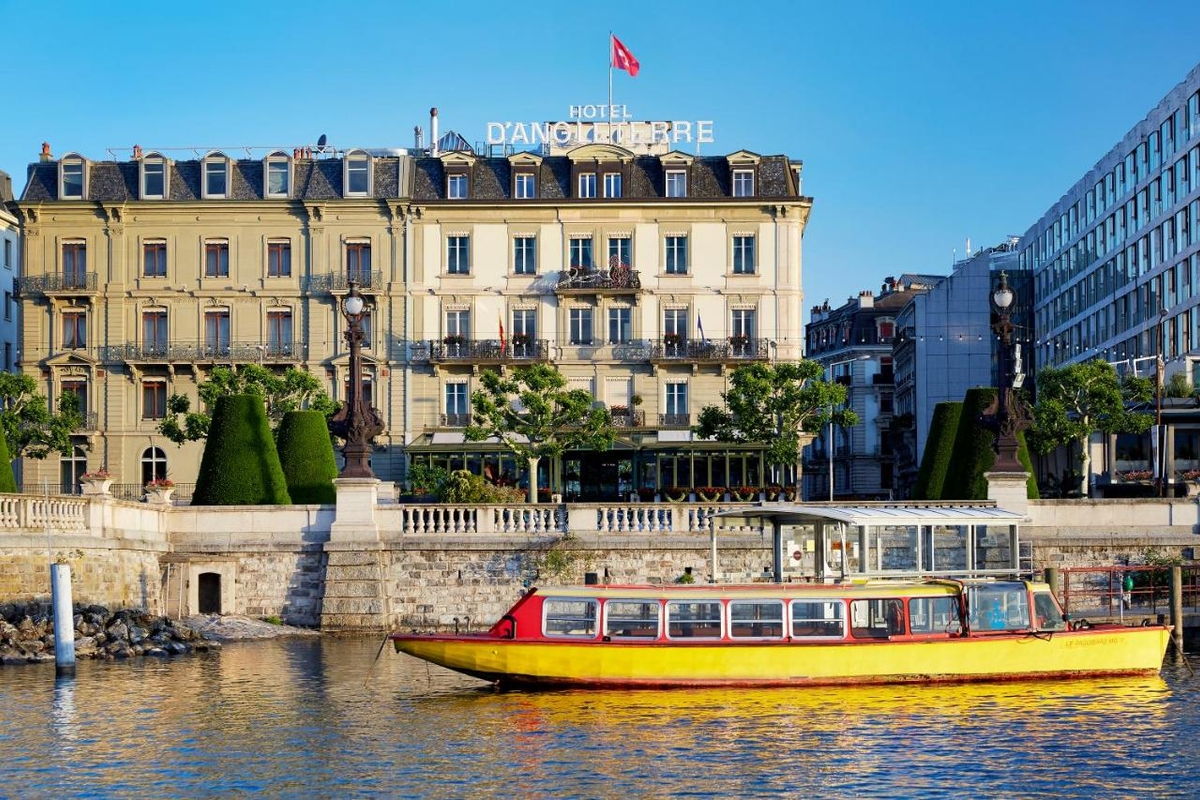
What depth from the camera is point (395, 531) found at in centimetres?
4556

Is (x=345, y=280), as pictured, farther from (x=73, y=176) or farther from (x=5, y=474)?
(x=5, y=474)

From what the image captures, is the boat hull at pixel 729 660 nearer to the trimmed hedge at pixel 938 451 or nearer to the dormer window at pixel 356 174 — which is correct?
the trimmed hedge at pixel 938 451

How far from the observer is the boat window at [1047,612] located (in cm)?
3428

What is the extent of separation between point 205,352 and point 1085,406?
37.8 m

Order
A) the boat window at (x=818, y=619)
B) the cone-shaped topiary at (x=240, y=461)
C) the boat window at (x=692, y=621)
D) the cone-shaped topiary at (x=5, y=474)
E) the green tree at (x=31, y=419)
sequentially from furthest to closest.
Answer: the green tree at (x=31, y=419) → the cone-shaped topiary at (x=240, y=461) → the cone-shaped topiary at (x=5, y=474) → the boat window at (x=818, y=619) → the boat window at (x=692, y=621)

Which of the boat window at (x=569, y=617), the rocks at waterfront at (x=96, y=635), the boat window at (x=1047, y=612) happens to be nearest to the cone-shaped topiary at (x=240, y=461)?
the rocks at waterfront at (x=96, y=635)

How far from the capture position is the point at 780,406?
66188mm

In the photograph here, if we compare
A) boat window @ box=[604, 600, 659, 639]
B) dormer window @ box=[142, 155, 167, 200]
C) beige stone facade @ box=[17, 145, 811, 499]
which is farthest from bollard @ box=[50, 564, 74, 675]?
dormer window @ box=[142, 155, 167, 200]

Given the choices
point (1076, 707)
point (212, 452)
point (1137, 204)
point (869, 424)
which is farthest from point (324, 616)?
point (869, 424)

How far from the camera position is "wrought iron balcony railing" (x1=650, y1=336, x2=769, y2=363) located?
76000 mm

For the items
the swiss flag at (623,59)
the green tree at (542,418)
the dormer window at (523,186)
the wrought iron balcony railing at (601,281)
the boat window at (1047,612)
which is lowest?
the boat window at (1047,612)

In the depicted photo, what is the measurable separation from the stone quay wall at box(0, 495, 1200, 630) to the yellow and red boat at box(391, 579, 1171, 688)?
453 inches

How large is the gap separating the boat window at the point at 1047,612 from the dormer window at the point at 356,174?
49.3 metres

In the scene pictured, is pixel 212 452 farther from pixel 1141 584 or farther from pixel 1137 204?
pixel 1137 204
